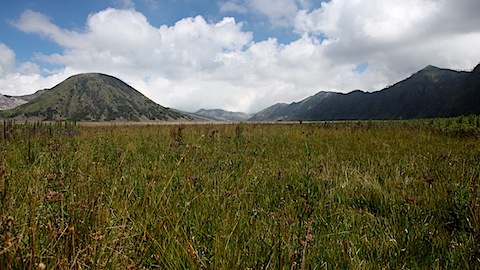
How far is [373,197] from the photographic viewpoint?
319 cm

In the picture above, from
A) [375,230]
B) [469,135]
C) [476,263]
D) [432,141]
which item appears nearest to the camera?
[476,263]

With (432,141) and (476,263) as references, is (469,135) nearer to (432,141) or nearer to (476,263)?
(432,141)

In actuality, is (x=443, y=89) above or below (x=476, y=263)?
above

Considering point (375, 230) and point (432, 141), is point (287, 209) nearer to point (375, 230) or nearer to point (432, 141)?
point (375, 230)

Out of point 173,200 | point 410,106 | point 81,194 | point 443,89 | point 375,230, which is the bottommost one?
point 375,230

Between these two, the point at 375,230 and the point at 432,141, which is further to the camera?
the point at 432,141

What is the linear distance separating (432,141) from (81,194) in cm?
837

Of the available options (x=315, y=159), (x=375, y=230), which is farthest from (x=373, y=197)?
(x=315, y=159)

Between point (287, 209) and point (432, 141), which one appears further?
point (432, 141)

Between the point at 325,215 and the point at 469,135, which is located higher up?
the point at 469,135

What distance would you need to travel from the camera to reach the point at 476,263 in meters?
1.71

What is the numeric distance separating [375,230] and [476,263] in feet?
2.41

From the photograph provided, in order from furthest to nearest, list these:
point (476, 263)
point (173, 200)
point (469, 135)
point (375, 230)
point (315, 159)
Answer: point (469, 135)
point (315, 159)
point (173, 200)
point (375, 230)
point (476, 263)

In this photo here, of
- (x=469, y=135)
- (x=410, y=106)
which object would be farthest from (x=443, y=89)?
(x=469, y=135)
